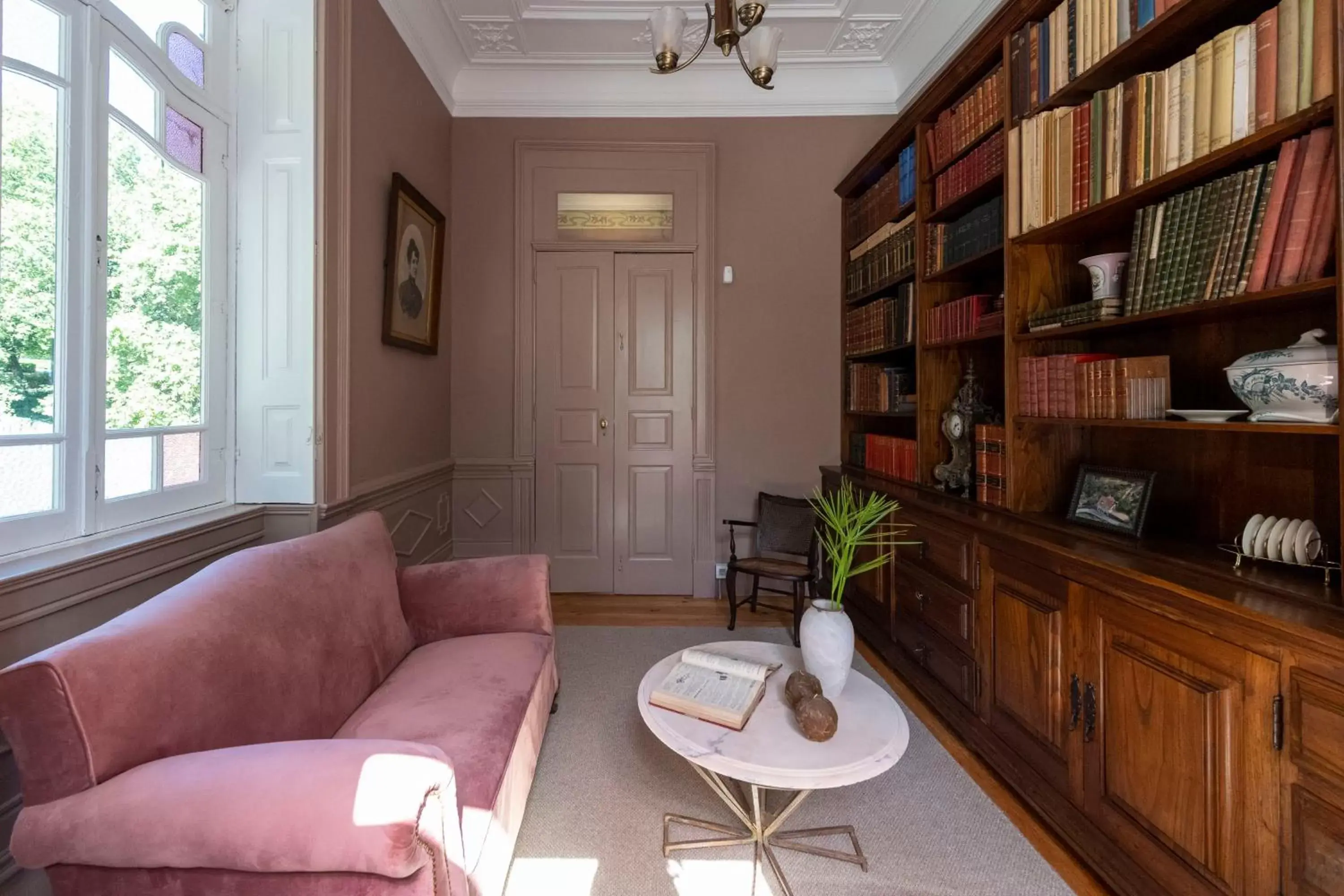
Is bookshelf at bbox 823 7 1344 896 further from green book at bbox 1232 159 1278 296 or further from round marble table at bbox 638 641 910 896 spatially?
round marble table at bbox 638 641 910 896

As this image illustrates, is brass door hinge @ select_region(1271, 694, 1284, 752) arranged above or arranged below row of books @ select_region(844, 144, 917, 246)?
below

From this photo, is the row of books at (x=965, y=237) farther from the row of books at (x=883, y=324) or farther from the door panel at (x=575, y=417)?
the door panel at (x=575, y=417)

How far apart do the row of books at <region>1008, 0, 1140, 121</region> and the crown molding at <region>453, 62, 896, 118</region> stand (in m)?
1.81

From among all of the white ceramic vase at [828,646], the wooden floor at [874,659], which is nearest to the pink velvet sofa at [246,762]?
the white ceramic vase at [828,646]

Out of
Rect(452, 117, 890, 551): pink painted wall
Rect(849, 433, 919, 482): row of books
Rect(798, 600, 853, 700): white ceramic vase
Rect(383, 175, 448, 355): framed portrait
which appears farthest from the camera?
Rect(452, 117, 890, 551): pink painted wall

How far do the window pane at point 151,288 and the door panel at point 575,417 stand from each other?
2052 millimetres

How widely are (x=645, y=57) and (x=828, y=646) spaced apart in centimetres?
372

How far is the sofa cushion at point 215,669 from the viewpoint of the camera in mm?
974

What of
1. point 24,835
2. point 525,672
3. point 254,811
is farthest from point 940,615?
point 24,835

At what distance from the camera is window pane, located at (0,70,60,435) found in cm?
142

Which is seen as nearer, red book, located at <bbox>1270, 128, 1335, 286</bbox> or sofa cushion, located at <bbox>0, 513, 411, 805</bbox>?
sofa cushion, located at <bbox>0, 513, 411, 805</bbox>

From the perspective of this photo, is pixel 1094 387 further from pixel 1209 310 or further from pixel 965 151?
pixel 965 151

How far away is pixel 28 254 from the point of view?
148cm

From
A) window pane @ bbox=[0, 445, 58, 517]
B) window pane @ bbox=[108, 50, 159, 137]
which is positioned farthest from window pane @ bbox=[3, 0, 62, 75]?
window pane @ bbox=[0, 445, 58, 517]
